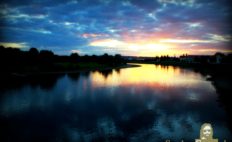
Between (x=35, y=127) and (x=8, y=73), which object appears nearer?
(x=35, y=127)

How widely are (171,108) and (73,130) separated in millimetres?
9153

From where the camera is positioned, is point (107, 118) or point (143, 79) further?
point (143, 79)

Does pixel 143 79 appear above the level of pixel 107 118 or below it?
above

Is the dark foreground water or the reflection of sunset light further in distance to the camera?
the reflection of sunset light

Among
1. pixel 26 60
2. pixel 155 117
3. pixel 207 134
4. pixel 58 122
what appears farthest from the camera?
pixel 26 60

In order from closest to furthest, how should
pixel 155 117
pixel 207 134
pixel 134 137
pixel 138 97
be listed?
pixel 207 134
pixel 134 137
pixel 155 117
pixel 138 97

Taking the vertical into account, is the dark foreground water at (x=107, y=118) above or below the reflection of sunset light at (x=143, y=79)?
below

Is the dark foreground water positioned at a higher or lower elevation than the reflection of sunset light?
lower

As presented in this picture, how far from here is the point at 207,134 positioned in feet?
11.2

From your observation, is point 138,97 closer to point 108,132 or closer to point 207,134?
point 108,132

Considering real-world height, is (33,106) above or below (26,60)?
below

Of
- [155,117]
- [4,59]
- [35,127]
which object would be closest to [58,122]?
[35,127]

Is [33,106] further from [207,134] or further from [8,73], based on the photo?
[8,73]

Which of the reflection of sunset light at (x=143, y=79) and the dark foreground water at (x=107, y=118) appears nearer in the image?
the dark foreground water at (x=107, y=118)
